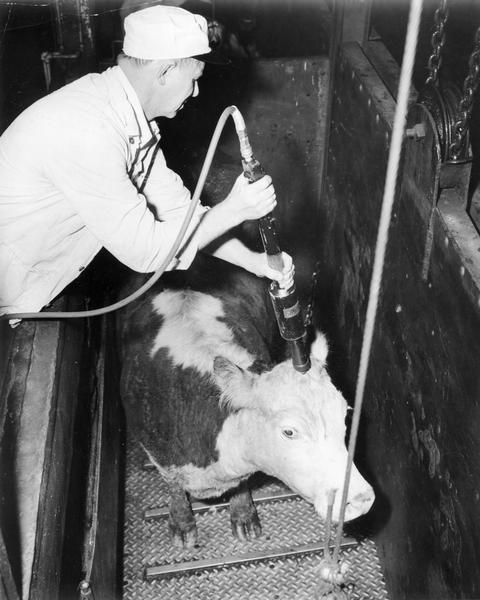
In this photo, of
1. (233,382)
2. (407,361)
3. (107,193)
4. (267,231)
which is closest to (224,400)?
(233,382)

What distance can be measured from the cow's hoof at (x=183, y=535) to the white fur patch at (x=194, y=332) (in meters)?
0.97

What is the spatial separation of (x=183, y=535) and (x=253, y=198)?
225 cm

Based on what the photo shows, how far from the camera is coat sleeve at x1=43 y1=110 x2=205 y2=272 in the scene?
222 cm

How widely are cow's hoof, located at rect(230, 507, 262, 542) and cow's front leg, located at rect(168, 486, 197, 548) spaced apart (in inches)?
8.7

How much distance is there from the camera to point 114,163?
2275 mm

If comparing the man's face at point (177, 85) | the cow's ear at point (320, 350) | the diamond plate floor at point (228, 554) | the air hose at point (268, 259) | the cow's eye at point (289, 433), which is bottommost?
the diamond plate floor at point (228, 554)

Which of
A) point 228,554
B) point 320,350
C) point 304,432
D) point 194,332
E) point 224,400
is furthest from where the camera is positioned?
point 228,554

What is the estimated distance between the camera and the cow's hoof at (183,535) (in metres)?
3.66

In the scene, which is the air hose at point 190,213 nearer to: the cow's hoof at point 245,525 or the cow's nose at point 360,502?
the cow's nose at point 360,502

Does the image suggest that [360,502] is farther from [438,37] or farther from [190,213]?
[438,37]

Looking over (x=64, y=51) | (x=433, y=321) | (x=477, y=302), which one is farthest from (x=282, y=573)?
(x=64, y=51)

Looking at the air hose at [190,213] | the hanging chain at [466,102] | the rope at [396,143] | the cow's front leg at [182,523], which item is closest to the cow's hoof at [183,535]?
the cow's front leg at [182,523]

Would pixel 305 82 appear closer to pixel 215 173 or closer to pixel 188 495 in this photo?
pixel 215 173

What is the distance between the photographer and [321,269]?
4.86 metres
